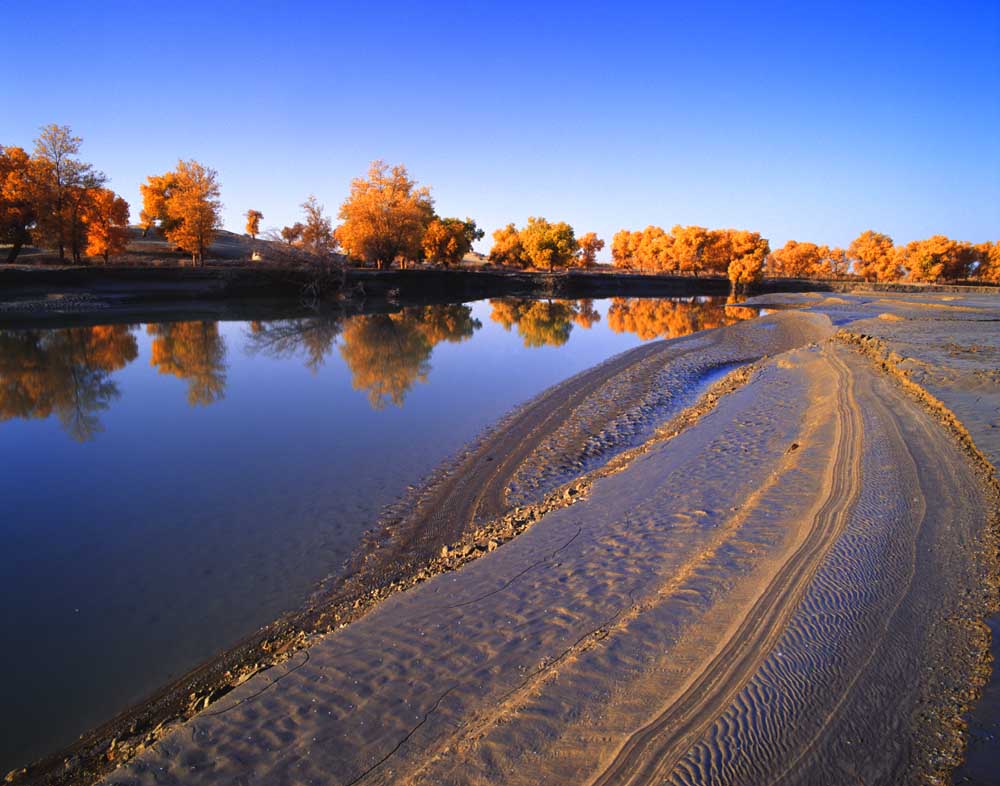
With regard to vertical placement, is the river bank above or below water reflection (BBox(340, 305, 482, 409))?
above

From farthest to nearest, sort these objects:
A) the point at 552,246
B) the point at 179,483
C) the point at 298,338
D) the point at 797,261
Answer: the point at 797,261
the point at 552,246
the point at 298,338
the point at 179,483

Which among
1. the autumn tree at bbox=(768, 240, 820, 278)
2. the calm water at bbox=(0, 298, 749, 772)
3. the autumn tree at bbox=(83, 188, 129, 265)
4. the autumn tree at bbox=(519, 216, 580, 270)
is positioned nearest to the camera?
the calm water at bbox=(0, 298, 749, 772)

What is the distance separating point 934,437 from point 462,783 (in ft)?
35.4

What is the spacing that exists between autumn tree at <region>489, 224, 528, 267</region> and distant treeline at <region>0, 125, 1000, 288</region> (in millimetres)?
394

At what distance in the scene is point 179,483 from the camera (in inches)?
381

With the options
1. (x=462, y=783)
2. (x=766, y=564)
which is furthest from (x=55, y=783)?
(x=766, y=564)

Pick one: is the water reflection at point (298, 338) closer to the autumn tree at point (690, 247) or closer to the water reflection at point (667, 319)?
the water reflection at point (667, 319)

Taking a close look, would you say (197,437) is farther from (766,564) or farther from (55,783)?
(766,564)

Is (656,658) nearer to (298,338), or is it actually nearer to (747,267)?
(298,338)

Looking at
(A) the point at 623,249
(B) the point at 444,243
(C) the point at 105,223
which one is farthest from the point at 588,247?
(C) the point at 105,223

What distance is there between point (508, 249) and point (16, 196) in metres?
81.8

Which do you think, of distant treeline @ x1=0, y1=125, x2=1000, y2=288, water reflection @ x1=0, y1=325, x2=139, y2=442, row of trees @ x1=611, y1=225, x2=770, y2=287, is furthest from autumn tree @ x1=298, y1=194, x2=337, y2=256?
row of trees @ x1=611, y1=225, x2=770, y2=287

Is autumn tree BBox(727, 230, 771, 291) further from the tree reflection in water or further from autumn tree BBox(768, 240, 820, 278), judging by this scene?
the tree reflection in water

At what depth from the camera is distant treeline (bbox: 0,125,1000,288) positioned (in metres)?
41.3
